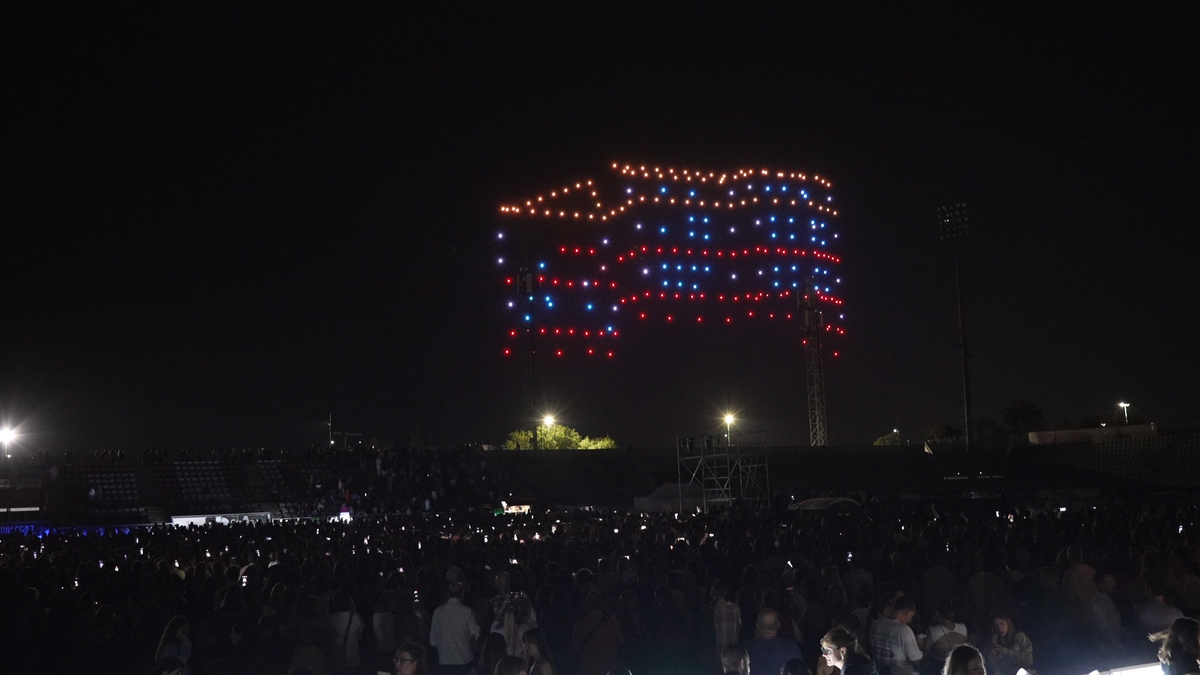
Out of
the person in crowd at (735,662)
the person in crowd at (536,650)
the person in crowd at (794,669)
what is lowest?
the person in crowd at (536,650)

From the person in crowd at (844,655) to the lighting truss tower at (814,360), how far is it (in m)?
34.9

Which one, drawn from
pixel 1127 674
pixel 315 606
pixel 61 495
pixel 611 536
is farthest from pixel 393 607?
pixel 61 495

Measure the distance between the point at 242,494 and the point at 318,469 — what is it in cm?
330

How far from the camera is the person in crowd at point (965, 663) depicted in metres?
5.16

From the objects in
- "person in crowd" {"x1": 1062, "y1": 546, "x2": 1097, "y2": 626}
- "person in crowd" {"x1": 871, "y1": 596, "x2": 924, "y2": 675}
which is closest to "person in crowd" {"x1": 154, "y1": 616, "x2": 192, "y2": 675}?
"person in crowd" {"x1": 871, "y1": 596, "x2": 924, "y2": 675}

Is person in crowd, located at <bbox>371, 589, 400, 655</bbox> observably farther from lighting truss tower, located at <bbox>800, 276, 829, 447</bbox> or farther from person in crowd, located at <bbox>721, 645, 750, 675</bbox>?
lighting truss tower, located at <bbox>800, 276, 829, 447</bbox>

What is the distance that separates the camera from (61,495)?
36.2 metres

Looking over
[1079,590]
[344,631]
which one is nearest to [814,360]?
[1079,590]

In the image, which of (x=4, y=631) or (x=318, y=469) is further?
(x=318, y=469)

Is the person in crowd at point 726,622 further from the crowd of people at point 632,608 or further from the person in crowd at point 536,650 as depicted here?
the person in crowd at point 536,650

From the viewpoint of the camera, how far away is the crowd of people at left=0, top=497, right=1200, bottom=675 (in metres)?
7.34

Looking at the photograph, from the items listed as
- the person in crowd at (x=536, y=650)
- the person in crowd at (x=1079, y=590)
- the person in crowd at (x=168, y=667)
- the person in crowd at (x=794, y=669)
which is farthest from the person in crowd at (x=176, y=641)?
the person in crowd at (x=1079, y=590)

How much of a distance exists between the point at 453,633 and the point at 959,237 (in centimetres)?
3658

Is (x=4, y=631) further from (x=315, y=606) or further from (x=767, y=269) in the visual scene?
(x=767, y=269)
